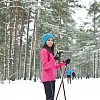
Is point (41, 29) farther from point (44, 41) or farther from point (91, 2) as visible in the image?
point (44, 41)

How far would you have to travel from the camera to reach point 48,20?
106ft

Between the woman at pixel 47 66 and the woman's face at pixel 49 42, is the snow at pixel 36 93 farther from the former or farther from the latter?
the woman's face at pixel 49 42

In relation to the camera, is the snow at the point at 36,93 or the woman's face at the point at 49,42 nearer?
the woman's face at the point at 49,42

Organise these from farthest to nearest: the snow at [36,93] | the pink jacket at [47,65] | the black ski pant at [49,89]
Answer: the snow at [36,93]
the black ski pant at [49,89]
the pink jacket at [47,65]

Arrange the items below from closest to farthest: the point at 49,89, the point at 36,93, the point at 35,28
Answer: the point at 49,89 → the point at 36,93 → the point at 35,28

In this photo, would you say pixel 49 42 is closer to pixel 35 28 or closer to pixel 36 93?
pixel 36 93

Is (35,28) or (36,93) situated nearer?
(36,93)

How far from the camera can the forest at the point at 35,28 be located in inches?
1008

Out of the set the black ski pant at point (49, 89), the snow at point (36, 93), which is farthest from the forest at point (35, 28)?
the black ski pant at point (49, 89)

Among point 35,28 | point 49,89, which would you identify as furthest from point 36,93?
point 35,28

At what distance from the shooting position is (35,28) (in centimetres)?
2761

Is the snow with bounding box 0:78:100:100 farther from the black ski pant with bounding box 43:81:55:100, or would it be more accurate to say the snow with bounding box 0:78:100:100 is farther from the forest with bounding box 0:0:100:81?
the black ski pant with bounding box 43:81:55:100

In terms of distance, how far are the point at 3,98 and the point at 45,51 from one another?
5992 mm

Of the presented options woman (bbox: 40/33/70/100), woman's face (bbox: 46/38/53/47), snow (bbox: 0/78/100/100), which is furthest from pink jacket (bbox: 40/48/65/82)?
snow (bbox: 0/78/100/100)
